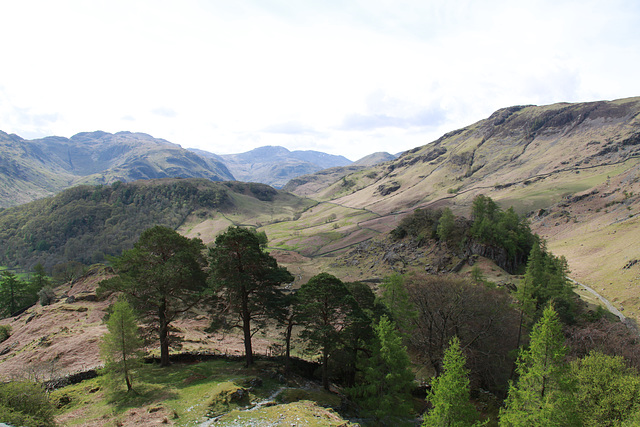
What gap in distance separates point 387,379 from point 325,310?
26.5ft

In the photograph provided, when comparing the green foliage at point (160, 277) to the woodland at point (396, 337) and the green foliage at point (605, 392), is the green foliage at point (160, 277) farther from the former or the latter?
the green foliage at point (605, 392)

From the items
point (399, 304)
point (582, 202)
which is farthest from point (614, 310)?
point (582, 202)

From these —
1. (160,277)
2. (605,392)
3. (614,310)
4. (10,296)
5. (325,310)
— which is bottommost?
(614,310)

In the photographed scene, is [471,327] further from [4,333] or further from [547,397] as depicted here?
[4,333]

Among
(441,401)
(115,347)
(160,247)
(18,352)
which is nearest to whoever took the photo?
(441,401)

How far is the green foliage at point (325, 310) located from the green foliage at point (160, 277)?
11789mm

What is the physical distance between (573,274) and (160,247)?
8591 cm

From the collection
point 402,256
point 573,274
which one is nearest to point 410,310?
point 402,256

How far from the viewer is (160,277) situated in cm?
3067

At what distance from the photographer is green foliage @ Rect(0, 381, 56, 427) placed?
1716 centimetres

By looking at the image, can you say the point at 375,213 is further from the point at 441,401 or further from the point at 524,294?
the point at 441,401

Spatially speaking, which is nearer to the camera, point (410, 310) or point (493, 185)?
point (410, 310)

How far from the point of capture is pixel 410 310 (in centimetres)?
3931

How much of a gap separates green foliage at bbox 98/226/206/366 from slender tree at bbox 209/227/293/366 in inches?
127
